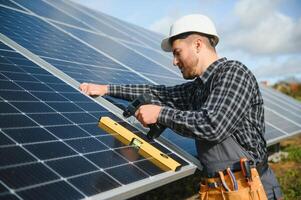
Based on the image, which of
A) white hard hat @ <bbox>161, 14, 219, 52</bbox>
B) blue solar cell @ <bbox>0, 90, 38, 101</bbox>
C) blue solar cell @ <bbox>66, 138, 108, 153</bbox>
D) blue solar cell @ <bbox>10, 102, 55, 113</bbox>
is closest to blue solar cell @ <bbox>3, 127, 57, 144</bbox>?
blue solar cell @ <bbox>66, 138, 108, 153</bbox>

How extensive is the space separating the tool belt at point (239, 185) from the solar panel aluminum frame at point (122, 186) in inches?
16.7

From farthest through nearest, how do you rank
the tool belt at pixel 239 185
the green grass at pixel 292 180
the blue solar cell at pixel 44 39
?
the green grass at pixel 292 180, the blue solar cell at pixel 44 39, the tool belt at pixel 239 185

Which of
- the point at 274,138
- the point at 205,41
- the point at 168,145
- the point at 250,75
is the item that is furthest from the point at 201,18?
the point at 274,138

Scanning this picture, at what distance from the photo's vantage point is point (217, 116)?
12.9 ft

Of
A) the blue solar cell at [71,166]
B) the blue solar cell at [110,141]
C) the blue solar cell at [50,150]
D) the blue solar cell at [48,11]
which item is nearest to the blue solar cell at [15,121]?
the blue solar cell at [50,150]

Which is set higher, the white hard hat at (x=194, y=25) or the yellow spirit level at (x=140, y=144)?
the white hard hat at (x=194, y=25)

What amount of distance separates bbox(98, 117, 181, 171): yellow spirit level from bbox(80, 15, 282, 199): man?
0.99 feet

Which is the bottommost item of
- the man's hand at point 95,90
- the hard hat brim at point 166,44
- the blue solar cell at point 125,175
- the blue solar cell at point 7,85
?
the blue solar cell at point 125,175

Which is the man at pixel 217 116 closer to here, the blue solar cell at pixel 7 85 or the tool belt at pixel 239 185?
the tool belt at pixel 239 185

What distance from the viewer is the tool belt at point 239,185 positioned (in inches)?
163

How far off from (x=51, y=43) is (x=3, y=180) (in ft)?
16.0

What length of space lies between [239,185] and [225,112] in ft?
2.72

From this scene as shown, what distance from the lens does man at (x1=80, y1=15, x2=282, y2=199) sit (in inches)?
158

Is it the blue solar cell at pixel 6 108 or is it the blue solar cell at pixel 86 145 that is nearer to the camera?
the blue solar cell at pixel 6 108
